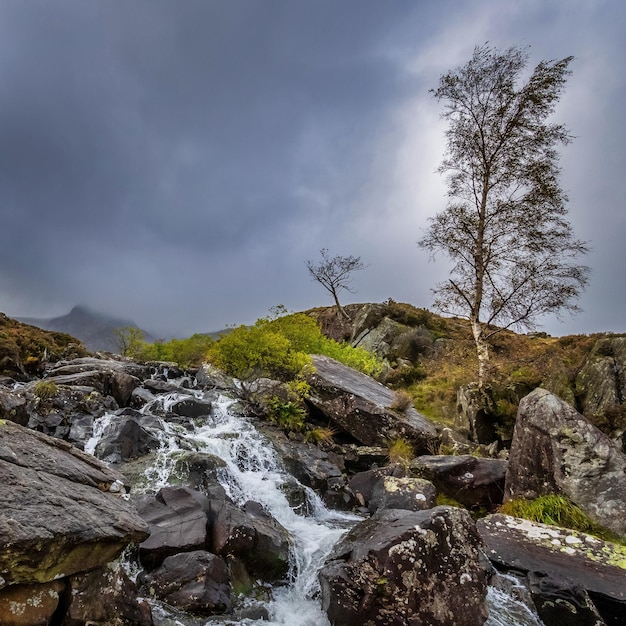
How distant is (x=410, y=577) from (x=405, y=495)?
4609 mm

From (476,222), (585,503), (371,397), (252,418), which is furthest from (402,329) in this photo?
(585,503)

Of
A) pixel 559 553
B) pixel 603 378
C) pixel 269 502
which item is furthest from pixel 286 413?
pixel 603 378

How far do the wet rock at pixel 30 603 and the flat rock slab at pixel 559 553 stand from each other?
7.64 meters

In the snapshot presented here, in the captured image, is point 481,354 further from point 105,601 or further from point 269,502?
point 105,601

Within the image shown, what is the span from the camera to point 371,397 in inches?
664

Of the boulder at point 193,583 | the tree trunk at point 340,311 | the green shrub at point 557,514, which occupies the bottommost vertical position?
the boulder at point 193,583

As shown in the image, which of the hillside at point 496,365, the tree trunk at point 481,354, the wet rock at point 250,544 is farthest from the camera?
the tree trunk at point 481,354

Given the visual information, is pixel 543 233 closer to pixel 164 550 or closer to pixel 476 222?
pixel 476 222

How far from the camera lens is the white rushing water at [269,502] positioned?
22.0 ft

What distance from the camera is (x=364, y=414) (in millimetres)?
15688

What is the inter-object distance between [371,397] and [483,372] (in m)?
5.20

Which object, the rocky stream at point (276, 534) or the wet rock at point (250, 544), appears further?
the wet rock at point (250, 544)

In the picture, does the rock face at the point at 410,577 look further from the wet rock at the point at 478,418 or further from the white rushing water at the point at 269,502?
the wet rock at the point at 478,418

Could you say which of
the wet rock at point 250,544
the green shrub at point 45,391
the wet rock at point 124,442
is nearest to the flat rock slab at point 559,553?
the wet rock at point 250,544
